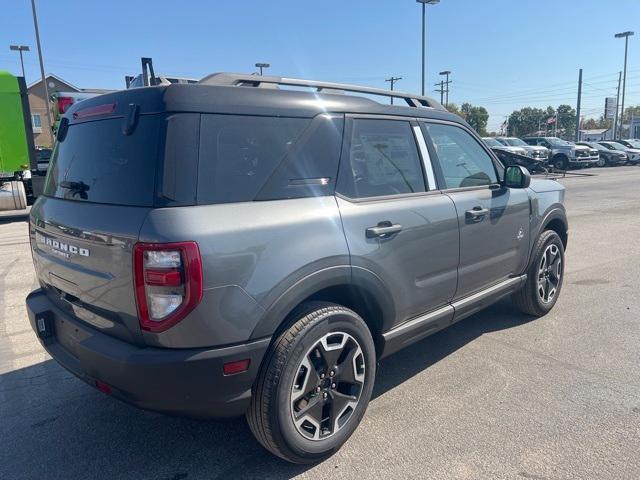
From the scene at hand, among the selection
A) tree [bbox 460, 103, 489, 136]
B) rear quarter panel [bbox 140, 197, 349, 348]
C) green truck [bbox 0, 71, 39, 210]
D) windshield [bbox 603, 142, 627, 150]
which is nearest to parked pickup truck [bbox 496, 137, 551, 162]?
windshield [bbox 603, 142, 627, 150]

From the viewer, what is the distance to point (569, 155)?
29.8 meters

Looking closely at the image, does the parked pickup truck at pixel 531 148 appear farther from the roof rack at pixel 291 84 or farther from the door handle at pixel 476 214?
the roof rack at pixel 291 84

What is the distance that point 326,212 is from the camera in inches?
107

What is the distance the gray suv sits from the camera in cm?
226

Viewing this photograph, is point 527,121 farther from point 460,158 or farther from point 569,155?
point 460,158

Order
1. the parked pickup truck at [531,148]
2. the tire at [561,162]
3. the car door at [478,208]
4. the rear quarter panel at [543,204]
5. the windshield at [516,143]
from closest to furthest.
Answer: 1. the car door at [478,208]
2. the rear quarter panel at [543,204]
3. the parked pickup truck at [531,148]
4. the tire at [561,162]
5. the windshield at [516,143]

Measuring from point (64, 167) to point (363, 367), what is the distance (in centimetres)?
215

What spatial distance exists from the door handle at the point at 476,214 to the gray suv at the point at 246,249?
0.19 meters

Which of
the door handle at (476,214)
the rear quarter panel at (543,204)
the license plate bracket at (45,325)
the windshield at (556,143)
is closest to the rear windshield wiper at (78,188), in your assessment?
the license plate bracket at (45,325)

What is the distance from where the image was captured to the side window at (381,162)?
9.79 feet

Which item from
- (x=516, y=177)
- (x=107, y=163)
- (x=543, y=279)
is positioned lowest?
(x=543, y=279)

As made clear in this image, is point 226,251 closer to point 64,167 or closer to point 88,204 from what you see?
point 88,204

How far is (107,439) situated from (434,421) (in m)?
1.95

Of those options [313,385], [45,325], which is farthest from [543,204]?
[45,325]
